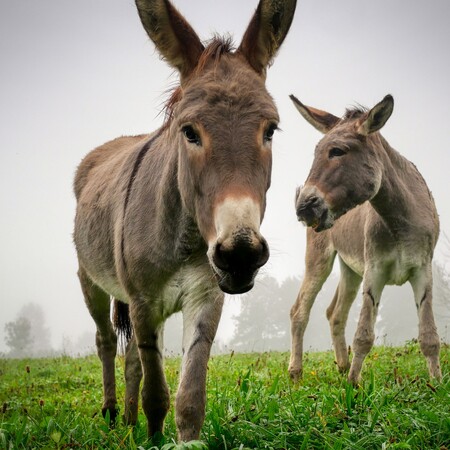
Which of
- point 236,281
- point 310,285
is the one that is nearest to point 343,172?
point 310,285

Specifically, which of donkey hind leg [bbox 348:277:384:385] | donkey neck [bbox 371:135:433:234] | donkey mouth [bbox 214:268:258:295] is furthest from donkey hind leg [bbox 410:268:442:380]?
donkey mouth [bbox 214:268:258:295]

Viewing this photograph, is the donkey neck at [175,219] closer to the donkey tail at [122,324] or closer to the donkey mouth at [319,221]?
the donkey tail at [122,324]

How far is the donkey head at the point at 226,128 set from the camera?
2035mm

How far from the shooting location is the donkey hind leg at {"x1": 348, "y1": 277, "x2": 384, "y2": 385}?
494cm

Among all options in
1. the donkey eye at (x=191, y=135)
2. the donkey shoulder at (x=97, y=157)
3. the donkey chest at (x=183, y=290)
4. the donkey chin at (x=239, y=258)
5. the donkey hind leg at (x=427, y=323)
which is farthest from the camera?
the donkey shoulder at (x=97, y=157)

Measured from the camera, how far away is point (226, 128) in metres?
2.28

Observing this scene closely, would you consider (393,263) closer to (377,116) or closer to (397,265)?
(397,265)

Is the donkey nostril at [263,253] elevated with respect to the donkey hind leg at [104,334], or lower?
elevated

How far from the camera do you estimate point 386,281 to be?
5.55 metres

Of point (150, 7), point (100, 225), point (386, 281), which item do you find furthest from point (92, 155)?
point (386, 281)

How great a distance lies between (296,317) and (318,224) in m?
2.02

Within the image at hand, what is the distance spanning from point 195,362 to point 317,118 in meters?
4.34

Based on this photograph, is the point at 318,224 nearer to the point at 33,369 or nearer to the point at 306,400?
the point at 306,400

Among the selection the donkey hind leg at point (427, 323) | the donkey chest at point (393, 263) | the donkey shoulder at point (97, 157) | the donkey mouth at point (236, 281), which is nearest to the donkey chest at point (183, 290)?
the donkey mouth at point (236, 281)
